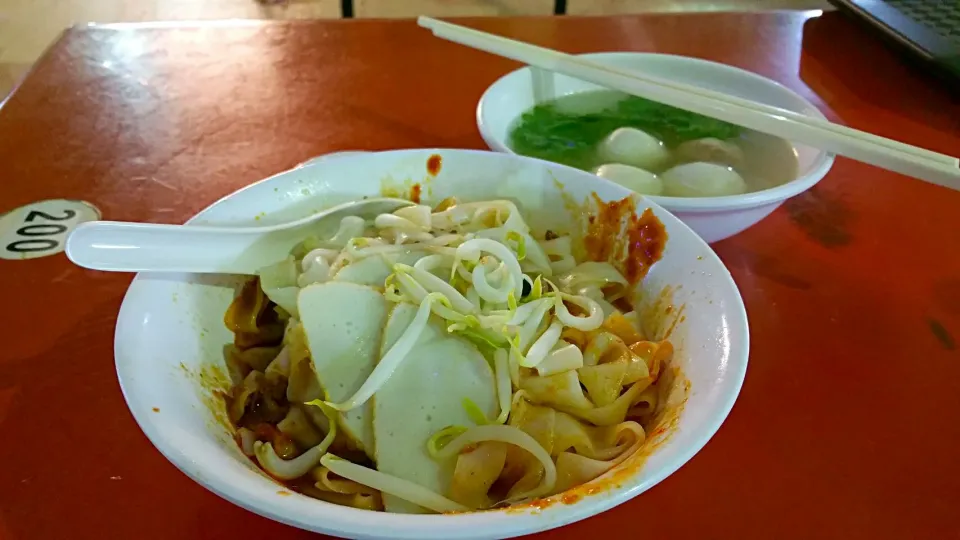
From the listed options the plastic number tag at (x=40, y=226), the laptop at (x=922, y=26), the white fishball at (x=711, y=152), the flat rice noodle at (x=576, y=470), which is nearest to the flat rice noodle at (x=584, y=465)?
the flat rice noodle at (x=576, y=470)

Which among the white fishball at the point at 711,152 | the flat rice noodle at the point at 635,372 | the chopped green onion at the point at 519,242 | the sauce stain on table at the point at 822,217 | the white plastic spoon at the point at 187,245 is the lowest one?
the sauce stain on table at the point at 822,217

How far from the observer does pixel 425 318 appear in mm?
601

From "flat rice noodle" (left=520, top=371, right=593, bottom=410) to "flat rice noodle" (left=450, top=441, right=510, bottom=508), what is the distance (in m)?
0.07

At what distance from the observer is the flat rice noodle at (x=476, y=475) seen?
0.55m

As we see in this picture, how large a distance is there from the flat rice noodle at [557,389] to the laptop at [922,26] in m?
1.11

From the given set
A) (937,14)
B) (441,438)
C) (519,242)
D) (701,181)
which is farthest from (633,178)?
(937,14)

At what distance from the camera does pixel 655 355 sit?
2.06 ft

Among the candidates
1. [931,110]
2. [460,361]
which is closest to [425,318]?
[460,361]

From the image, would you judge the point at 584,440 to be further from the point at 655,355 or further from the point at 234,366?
the point at 234,366

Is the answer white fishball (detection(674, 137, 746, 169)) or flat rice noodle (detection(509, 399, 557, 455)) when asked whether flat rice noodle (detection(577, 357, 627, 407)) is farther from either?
white fishball (detection(674, 137, 746, 169))

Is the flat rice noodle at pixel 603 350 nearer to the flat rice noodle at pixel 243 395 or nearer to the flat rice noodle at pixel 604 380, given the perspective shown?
the flat rice noodle at pixel 604 380

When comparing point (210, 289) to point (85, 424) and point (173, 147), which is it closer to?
Answer: point (85, 424)

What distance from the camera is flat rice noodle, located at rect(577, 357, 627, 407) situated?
0.62 metres

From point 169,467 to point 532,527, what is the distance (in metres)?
0.40
